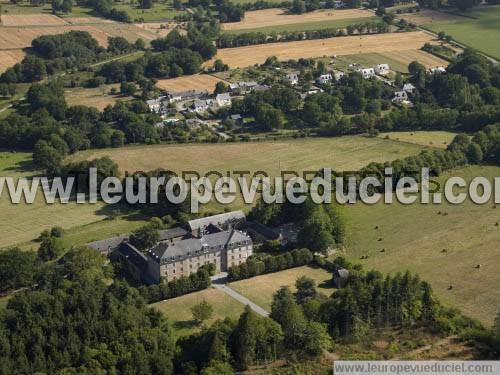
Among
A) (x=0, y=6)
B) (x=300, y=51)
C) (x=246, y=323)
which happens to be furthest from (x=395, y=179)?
(x=0, y=6)

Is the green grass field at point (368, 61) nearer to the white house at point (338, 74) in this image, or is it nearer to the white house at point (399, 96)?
the white house at point (338, 74)

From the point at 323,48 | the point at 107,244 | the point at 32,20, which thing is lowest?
the point at 107,244

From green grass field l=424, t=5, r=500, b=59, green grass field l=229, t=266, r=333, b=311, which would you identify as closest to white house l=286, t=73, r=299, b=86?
green grass field l=424, t=5, r=500, b=59

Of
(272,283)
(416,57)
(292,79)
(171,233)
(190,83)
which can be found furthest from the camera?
(416,57)

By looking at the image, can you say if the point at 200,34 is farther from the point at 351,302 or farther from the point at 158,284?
the point at 351,302

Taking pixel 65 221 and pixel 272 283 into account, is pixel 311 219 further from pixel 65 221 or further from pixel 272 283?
pixel 65 221

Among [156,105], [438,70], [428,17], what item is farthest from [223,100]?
[428,17]
